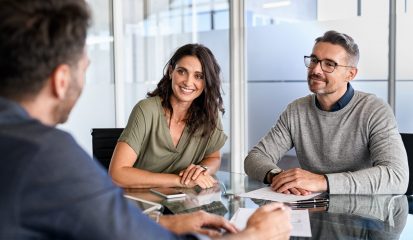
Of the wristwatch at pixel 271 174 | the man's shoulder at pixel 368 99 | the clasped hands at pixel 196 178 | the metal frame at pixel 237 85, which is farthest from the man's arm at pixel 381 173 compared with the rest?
the metal frame at pixel 237 85

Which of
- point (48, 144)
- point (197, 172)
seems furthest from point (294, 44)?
point (48, 144)

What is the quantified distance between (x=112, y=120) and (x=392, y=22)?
2.67 m

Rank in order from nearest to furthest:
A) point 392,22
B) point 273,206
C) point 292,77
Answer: point 273,206, point 392,22, point 292,77

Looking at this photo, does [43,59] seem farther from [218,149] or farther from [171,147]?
[218,149]

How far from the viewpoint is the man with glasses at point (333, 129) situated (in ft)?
6.83

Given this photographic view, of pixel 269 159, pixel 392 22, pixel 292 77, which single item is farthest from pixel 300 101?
pixel 292 77

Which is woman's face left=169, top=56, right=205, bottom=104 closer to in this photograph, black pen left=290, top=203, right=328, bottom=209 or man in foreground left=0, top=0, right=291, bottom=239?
black pen left=290, top=203, right=328, bottom=209

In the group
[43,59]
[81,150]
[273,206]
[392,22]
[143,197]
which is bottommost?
[143,197]

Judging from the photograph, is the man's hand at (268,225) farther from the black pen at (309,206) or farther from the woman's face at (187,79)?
the woman's face at (187,79)

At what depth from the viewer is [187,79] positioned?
2.38 meters

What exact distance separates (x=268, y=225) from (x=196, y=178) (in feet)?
3.02

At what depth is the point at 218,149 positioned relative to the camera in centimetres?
251

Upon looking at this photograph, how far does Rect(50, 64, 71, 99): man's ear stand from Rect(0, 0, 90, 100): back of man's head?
0.03ft

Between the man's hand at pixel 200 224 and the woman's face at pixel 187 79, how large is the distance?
3.76ft
